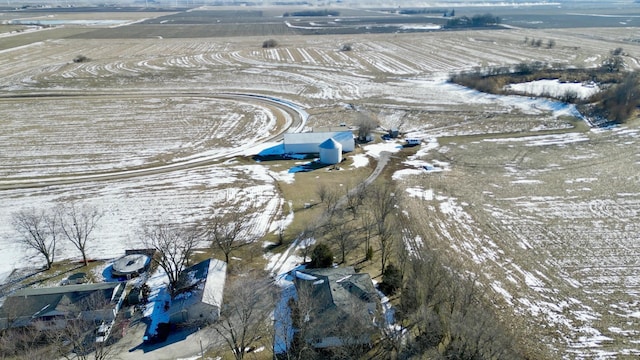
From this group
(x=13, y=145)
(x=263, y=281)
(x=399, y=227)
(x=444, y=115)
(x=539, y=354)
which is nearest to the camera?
(x=539, y=354)

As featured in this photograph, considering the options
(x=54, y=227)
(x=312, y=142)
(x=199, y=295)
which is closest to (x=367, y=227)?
(x=199, y=295)

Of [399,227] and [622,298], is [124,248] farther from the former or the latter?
[622,298]

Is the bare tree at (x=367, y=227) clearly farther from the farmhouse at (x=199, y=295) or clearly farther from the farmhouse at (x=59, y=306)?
the farmhouse at (x=59, y=306)

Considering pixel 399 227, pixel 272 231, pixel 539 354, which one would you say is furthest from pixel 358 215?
pixel 539 354

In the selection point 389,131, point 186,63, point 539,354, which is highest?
point 186,63

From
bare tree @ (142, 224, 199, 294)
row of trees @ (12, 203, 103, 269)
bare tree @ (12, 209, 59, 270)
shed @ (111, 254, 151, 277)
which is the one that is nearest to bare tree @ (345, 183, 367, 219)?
bare tree @ (142, 224, 199, 294)

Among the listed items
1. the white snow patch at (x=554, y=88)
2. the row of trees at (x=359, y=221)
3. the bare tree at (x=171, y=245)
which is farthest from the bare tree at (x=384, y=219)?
the white snow patch at (x=554, y=88)

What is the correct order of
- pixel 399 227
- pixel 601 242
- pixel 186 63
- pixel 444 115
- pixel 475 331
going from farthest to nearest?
pixel 186 63, pixel 444 115, pixel 399 227, pixel 601 242, pixel 475 331
